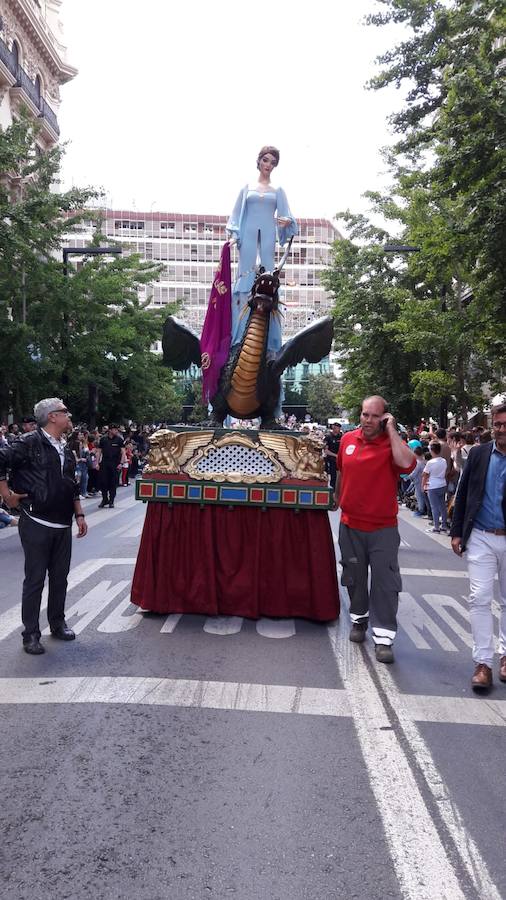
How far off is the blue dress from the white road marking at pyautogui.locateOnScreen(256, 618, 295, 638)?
2505 millimetres

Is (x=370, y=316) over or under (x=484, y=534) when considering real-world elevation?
over

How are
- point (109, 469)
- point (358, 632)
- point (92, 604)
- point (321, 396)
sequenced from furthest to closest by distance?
1. point (321, 396)
2. point (109, 469)
3. point (92, 604)
4. point (358, 632)

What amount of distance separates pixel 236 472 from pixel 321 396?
218 ft

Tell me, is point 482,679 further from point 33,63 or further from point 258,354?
point 33,63

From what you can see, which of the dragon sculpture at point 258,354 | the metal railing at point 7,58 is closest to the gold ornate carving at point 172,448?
the dragon sculpture at point 258,354

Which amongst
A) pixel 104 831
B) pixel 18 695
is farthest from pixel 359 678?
pixel 104 831

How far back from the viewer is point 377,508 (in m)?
6.00

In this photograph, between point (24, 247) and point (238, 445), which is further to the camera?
point (24, 247)

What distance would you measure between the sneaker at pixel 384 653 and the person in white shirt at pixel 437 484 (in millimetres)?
8360

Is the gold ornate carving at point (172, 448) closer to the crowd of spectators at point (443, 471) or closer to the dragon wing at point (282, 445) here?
the dragon wing at point (282, 445)

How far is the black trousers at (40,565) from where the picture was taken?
5.98m

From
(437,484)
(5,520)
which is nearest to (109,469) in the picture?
(5,520)

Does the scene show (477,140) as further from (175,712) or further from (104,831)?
(104,831)

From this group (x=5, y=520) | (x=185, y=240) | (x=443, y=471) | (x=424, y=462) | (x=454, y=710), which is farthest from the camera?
(x=185, y=240)
